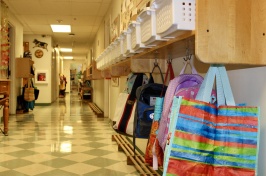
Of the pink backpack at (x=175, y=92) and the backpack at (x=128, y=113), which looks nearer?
the pink backpack at (x=175, y=92)

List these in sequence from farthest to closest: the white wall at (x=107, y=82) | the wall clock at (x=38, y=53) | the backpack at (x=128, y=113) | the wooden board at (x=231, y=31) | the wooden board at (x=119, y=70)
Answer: the wall clock at (x=38, y=53) < the white wall at (x=107, y=82) < the wooden board at (x=119, y=70) < the backpack at (x=128, y=113) < the wooden board at (x=231, y=31)

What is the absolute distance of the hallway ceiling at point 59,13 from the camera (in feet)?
23.3

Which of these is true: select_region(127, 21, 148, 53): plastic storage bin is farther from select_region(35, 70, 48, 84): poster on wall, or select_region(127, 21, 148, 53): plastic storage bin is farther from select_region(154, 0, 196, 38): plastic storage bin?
select_region(35, 70, 48, 84): poster on wall

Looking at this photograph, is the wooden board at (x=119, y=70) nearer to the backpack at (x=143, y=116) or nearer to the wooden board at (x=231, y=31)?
the backpack at (x=143, y=116)

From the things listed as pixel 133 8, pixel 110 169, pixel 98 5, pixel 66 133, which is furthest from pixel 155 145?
pixel 98 5

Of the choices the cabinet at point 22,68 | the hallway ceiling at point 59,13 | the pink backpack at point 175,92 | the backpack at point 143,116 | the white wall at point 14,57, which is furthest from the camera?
the cabinet at point 22,68

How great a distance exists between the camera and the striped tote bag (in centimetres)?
113

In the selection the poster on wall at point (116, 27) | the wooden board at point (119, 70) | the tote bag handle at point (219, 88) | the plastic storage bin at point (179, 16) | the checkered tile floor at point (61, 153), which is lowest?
the checkered tile floor at point (61, 153)

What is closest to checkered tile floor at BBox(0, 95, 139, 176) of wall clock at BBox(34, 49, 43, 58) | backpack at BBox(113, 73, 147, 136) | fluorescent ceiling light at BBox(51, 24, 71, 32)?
backpack at BBox(113, 73, 147, 136)

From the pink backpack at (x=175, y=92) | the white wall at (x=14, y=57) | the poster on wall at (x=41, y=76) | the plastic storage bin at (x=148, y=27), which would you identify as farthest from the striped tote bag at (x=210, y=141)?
the poster on wall at (x=41, y=76)

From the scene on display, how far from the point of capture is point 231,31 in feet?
3.80

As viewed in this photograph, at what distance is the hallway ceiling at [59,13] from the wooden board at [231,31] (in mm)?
6146

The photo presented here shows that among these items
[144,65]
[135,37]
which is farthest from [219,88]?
[144,65]

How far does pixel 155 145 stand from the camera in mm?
1745
